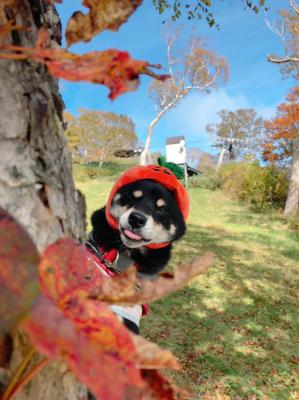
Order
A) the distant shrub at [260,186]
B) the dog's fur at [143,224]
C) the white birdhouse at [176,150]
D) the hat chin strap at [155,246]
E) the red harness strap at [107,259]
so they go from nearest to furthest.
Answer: the red harness strap at [107,259], the dog's fur at [143,224], the hat chin strap at [155,246], the distant shrub at [260,186], the white birdhouse at [176,150]

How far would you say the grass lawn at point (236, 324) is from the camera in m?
3.23

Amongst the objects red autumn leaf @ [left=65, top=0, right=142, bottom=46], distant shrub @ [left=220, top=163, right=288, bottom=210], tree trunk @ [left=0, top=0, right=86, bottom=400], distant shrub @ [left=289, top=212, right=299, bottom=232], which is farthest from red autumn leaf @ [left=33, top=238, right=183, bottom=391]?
distant shrub @ [left=220, top=163, right=288, bottom=210]

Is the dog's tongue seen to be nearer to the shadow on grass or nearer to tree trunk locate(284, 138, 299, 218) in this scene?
the shadow on grass

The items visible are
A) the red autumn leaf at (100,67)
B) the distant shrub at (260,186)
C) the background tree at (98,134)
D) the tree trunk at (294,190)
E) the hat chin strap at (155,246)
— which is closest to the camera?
the red autumn leaf at (100,67)

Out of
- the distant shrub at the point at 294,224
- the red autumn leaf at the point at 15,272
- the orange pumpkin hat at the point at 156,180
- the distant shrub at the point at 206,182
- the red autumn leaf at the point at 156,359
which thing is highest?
the red autumn leaf at the point at 15,272

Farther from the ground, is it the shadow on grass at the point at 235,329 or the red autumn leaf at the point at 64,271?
the red autumn leaf at the point at 64,271

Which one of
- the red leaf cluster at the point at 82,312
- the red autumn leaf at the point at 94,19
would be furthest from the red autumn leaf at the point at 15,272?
the red autumn leaf at the point at 94,19

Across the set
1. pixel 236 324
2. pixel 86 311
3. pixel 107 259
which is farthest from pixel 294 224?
pixel 86 311

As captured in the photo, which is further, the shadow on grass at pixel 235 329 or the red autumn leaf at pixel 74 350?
the shadow on grass at pixel 235 329

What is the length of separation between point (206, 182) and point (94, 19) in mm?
20037

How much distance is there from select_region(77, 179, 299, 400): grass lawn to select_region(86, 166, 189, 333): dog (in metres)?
1.36

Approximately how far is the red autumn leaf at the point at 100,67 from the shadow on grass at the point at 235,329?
3020mm

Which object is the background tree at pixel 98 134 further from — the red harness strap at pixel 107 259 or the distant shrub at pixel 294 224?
the red harness strap at pixel 107 259

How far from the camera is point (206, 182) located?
2019cm
